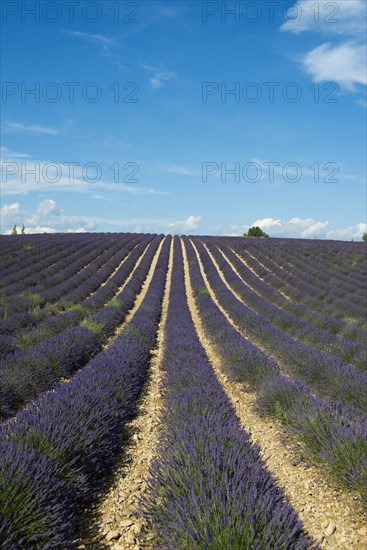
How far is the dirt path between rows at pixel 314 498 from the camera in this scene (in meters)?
2.76

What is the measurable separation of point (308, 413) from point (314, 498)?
98cm

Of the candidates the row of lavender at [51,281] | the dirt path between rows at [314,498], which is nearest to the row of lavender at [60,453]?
the dirt path between rows at [314,498]

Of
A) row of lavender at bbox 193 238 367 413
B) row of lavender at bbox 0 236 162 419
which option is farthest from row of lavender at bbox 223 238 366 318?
row of lavender at bbox 0 236 162 419

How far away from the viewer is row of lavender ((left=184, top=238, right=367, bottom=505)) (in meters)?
3.25

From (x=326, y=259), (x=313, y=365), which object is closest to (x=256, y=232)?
(x=326, y=259)

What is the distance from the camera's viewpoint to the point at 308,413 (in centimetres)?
407

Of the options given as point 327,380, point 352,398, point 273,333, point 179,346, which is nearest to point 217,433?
point 352,398

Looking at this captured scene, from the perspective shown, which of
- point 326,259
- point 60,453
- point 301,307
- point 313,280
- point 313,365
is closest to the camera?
point 60,453

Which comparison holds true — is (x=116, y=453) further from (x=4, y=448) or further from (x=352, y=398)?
(x=352, y=398)

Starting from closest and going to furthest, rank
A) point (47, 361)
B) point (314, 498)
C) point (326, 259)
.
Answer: point (314, 498)
point (47, 361)
point (326, 259)

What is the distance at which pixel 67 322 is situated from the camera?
30.0 ft

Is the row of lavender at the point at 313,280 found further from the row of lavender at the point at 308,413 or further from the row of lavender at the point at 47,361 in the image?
the row of lavender at the point at 47,361

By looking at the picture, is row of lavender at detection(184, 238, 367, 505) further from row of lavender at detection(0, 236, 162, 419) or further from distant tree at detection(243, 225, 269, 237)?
distant tree at detection(243, 225, 269, 237)

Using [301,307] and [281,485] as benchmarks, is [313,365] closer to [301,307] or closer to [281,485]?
[281,485]
